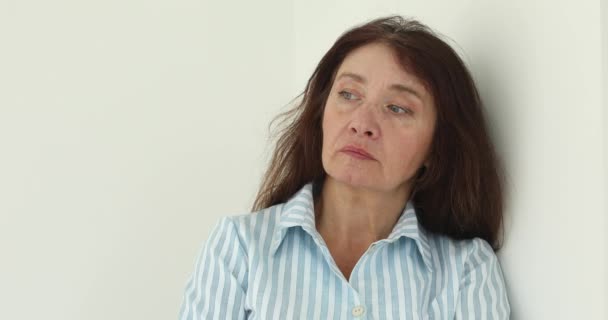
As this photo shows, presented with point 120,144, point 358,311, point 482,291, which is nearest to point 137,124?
point 120,144

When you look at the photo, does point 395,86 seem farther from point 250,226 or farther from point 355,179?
point 250,226

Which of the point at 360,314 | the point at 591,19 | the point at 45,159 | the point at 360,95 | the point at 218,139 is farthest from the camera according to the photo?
the point at 218,139

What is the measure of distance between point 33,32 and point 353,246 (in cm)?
112

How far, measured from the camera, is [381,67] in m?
1.64

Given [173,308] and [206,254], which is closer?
[206,254]

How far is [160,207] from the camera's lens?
234 cm

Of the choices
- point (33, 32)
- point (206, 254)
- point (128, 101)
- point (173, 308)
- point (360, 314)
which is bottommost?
point (173, 308)

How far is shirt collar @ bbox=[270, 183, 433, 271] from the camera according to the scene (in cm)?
160

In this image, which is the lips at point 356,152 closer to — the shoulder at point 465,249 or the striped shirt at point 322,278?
the striped shirt at point 322,278

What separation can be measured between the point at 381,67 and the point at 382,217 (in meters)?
0.32

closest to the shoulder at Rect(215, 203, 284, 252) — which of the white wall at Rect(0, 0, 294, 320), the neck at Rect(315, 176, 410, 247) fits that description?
the neck at Rect(315, 176, 410, 247)

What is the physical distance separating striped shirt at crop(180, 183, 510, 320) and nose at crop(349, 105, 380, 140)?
0.19m

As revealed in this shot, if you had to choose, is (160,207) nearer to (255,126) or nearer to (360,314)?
(255,126)

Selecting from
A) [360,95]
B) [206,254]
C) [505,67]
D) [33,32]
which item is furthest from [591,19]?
[33,32]
